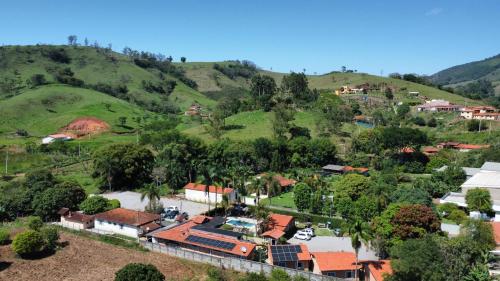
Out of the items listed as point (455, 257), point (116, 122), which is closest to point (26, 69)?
point (116, 122)

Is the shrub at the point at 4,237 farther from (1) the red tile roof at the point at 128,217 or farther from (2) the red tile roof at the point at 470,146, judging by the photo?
(2) the red tile roof at the point at 470,146

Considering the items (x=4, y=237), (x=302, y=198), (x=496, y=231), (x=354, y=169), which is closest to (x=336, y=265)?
(x=302, y=198)

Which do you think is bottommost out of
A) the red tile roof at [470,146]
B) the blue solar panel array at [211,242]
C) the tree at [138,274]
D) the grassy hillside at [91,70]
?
the blue solar panel array at [211,242]

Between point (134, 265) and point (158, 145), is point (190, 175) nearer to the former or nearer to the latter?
point (158, 145)

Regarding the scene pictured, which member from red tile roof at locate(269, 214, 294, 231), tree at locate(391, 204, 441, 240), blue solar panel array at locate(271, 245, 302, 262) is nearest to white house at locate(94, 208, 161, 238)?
red tile roof at locate(269, 214, 294, 231)

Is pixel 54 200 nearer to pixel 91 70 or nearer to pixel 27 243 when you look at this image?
pixel 27 243

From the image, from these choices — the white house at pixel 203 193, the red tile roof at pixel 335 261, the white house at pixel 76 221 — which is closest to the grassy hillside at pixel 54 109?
the white house at pixel 203 193
